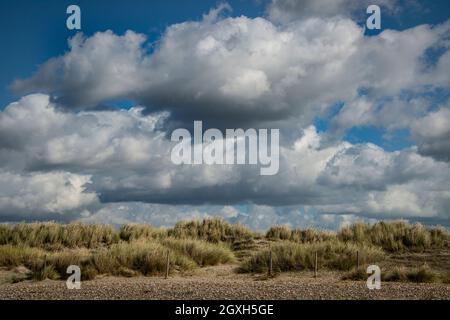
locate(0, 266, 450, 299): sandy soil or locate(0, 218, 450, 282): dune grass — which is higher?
locate(0, 218, 450, 282): dune grass

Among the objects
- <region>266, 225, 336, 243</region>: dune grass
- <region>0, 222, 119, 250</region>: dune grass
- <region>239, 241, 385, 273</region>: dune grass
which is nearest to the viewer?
<region>239, 241, 385, 273</region>: dune grass

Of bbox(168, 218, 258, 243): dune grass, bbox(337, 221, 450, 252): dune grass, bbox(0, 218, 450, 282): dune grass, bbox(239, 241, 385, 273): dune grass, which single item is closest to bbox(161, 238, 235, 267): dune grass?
bbox(0, 218, 450, 282): dune grass

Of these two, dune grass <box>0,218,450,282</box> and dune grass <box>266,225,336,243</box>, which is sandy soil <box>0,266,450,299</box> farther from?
dune grass <box>266,225,336,243</box>

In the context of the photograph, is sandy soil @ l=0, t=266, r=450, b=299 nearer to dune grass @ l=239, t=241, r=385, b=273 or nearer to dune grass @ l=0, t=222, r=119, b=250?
dune grass @ l=239, t=241, r=385, b=273

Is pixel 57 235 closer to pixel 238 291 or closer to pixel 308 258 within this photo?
pixel 308 258

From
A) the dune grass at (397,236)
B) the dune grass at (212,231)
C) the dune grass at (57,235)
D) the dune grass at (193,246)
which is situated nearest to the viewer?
the dune grass at (193,246)

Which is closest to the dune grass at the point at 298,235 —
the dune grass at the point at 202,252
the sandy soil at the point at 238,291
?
the dune grass at the point at 202,252

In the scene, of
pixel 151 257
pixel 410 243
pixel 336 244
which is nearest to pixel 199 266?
pixel 151 257

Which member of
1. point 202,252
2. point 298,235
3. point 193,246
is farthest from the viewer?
point 298,235

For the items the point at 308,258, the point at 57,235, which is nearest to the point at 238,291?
the point at 308,258

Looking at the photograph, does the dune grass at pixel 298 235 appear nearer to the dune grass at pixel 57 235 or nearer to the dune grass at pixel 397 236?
the dune grass at pixel 397 236

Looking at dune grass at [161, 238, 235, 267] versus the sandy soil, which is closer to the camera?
the sandy soil

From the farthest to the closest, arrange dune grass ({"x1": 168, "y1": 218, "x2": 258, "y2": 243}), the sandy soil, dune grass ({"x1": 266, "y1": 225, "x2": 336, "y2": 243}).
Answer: dune grass ({"x1": 168, "y1": 218, "x2": 258, "y2": 243}) < dune grass ({"x1": 266, "y1": 225, "x2": 336, "y2": 243}) < the sandy soil
